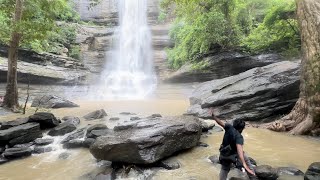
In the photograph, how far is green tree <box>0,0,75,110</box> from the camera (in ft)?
42.9

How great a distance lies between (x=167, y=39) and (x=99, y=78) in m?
8.35

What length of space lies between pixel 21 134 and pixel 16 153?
1135mm

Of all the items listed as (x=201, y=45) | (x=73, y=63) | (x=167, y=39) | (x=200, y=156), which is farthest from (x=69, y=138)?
(x=167, y=39)

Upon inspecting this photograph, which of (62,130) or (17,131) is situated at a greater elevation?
(17,131)

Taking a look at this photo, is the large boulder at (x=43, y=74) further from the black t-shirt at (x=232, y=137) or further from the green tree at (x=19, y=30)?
the black t-shirt at (x=232, y=137)

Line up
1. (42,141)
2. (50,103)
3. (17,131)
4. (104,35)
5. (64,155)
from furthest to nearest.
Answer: (104,35) → (50,103) → (42,141) → (17,131) → (64,155)

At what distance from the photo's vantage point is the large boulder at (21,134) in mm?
8766

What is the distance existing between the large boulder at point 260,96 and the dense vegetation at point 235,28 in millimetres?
5226

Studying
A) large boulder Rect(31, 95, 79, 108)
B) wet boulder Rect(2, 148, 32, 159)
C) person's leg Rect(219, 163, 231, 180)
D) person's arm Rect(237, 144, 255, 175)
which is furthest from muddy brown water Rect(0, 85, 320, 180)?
large boulder Rect(31, 95, 79, 108)

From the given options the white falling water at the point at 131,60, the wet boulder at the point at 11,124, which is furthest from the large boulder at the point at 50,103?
the wet boulder at the point at 11,124

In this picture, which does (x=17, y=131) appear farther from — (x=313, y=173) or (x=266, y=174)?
(x=313, y=173)

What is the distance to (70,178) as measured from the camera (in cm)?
672

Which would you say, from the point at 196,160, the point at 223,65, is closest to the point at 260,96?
the point at 196,160

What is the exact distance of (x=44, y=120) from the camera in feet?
34.7
